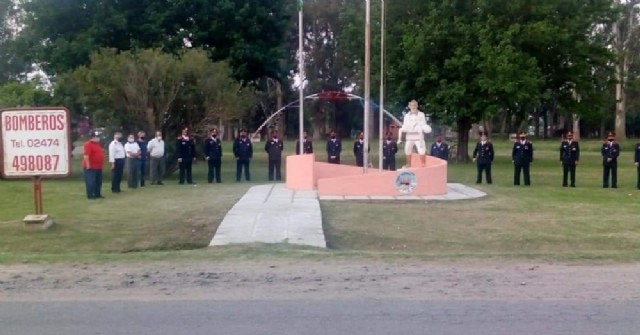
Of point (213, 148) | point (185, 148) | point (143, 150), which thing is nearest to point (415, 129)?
point (213, 148)

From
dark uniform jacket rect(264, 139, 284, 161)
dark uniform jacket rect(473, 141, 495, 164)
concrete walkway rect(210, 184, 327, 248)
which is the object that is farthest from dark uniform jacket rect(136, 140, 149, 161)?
dark uniform jacket rect(473, 141, 495, 164)

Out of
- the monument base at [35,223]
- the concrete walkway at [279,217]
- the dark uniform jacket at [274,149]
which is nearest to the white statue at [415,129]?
the concrete walkway at [279,217]

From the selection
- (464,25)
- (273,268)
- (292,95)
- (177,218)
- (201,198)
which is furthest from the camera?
(292,95)

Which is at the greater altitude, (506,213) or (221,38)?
(221,38)

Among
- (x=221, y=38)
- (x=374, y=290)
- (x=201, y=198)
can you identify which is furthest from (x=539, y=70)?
(x=374, y=290)

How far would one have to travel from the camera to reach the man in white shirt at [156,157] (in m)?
30.5

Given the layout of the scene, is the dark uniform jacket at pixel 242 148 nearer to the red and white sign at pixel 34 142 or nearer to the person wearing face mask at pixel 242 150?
the person wearing face mask at pixel 242 150

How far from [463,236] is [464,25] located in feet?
94.3

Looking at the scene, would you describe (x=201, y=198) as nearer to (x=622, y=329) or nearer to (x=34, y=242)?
(x=34, y=242)

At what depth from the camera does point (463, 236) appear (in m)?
17.3

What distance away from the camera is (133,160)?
94.8 feet

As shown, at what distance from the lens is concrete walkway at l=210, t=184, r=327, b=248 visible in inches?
607

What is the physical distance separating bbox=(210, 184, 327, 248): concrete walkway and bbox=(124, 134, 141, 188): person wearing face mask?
5833mm

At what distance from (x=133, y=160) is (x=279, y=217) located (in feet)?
38.2
